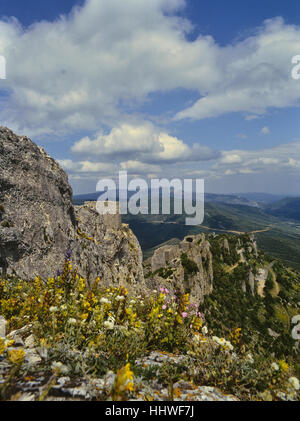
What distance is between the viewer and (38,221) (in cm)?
1207

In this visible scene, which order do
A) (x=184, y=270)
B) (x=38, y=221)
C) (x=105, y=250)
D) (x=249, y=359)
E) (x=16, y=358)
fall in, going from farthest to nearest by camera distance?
(x=184, y=270), (x=105, y=250), (x=38, y=221), (x=249, y=359), (x=16, y=358)

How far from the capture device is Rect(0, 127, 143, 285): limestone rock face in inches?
420

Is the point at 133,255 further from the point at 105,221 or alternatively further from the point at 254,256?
the point at 254,256

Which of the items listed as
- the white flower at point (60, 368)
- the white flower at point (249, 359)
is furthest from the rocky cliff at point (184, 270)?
the white flower at point (60, 368)

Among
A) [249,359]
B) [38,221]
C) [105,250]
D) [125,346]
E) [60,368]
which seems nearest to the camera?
[60,368]

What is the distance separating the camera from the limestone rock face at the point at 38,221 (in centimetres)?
Answer: 1066

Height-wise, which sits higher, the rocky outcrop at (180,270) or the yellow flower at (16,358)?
the yellow flower at (16,358)

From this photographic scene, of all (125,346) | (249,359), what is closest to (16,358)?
(125,346)

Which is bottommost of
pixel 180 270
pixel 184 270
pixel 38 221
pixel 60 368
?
pixel 184 270

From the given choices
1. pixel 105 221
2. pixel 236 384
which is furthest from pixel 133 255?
pixel 236 384

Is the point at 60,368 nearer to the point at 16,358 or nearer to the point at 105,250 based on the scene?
the point at 16,358

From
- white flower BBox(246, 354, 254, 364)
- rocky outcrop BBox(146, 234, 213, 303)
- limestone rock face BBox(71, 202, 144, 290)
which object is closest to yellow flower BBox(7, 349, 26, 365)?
white flower BBox(246, 354, 254, 364)

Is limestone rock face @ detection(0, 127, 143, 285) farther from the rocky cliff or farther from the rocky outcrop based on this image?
the rocky outcrop

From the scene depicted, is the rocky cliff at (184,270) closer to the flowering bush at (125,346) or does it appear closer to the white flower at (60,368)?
the flowering bush at (125,346)
